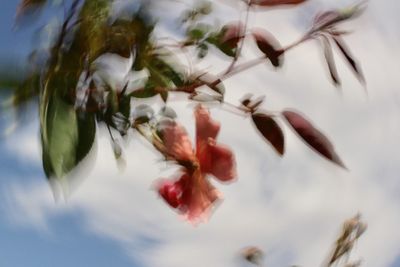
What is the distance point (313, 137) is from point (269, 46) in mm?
82

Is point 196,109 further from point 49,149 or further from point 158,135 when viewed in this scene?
point 49,149

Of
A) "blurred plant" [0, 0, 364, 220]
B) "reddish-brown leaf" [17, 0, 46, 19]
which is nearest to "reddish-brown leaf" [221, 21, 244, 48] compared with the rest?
"blurred plant" [0, 0, 364, 220]

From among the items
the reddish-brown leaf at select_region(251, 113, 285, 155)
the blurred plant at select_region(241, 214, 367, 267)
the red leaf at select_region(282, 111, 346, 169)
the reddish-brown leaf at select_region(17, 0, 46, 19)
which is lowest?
the blurred plant at select_region(241, 214, 367, 267)

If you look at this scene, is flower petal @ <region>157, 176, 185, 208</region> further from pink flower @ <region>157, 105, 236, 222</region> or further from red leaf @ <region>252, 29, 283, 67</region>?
red leaf @ <region>252, 29, 283, 67</region>

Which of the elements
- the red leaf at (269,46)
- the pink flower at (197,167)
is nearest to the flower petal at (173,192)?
the pink flower at (197,167)

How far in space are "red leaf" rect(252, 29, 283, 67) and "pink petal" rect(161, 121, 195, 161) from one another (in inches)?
3.5

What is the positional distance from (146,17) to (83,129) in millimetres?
114

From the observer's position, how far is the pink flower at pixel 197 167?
397 mm

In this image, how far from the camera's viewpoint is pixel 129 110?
386mm

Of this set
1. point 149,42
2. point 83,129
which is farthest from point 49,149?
point 149,42

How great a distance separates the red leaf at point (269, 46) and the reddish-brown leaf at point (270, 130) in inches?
1.5

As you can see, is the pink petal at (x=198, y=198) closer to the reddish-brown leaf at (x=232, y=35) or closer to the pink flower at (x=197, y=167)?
the pink flower at (x=197, y=167)

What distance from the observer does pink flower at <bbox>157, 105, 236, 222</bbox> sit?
397 millimetres

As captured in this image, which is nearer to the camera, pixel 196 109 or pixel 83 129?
pixel 83 129
